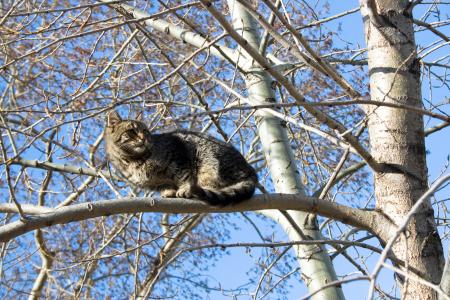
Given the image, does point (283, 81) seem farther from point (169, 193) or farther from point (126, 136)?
point (126, 136)

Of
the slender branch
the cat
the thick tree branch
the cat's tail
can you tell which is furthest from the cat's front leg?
the slender branch

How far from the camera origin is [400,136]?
3230mm

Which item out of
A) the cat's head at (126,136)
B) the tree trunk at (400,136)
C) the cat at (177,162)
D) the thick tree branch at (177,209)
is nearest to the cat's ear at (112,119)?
the cat's head at (126,136)

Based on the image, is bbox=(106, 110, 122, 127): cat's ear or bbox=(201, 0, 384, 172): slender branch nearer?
bbox=(201, 0, 384, 172): slender branch

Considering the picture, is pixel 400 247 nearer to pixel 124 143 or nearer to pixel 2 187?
pixel 124 143

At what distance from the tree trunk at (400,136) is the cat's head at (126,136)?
1.73 meters

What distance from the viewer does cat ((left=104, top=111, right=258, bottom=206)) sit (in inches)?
161

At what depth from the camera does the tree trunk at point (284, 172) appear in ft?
13.2

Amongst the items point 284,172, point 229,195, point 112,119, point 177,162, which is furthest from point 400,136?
point 112,119

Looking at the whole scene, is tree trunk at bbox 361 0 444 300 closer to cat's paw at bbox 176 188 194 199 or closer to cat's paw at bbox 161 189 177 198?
cat's paw at bbox 176 188 194 199

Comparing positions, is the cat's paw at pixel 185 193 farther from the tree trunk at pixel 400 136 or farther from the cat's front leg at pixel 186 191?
the tree trunk at pixel 400 136

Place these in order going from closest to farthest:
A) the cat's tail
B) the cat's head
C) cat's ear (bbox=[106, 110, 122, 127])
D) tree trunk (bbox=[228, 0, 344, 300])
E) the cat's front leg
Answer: the cat's tail → the cat's front leg → tree trunk (bbox=[228, 0, 344, 300]) → the cat's head → cat's ear (bbox=[106, 110, 122, 127])

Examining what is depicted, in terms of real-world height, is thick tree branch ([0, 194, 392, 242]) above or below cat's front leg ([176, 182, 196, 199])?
below

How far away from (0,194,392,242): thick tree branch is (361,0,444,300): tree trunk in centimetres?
14
